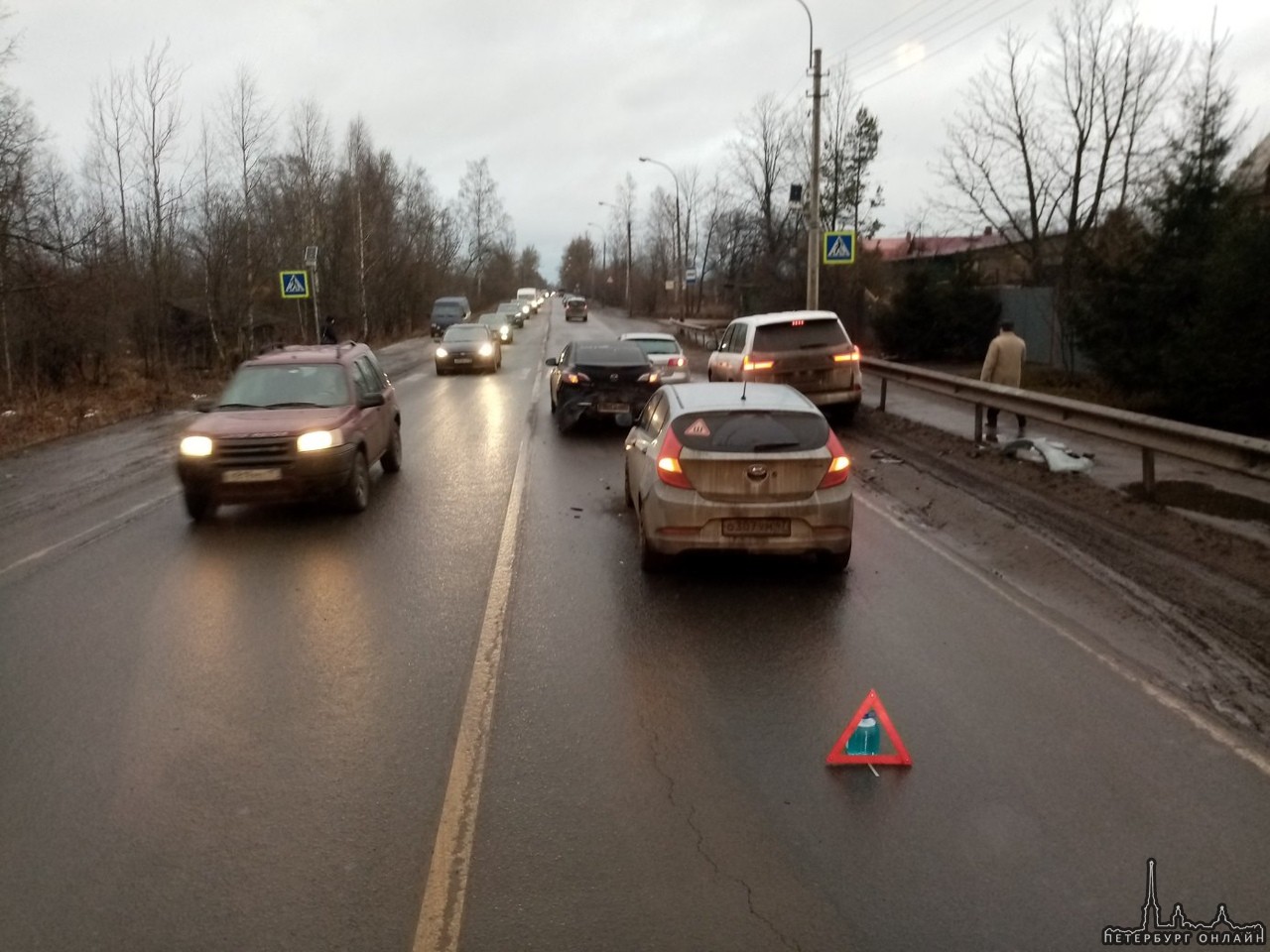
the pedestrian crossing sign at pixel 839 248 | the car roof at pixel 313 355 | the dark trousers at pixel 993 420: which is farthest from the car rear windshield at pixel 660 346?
the car roof at pixel 313 355

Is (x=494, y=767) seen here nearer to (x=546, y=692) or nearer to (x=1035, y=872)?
(x=546, y=692)

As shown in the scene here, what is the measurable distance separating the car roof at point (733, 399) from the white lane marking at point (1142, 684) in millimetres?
1789

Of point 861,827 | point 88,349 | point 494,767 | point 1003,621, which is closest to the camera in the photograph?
point 861,827

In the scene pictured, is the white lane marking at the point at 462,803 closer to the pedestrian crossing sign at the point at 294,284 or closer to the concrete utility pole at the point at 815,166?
the concrete utility pole at the point at 815,166

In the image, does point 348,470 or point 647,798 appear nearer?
point 647,798

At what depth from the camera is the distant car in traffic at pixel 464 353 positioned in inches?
1207

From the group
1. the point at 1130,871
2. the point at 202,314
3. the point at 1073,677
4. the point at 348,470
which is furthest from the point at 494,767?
the point at 202,314

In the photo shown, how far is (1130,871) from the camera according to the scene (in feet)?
12.6

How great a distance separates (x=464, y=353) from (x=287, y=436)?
21.2 m

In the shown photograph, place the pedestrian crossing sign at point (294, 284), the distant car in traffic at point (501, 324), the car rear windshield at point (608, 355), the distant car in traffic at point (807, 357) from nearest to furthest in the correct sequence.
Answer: the distant car in traffic at point (807, 357)
the car rear windshield at point (608, 355)
the pedestrian crossing sign at point (294, 284)
the distant car in traffic at point (501, 324)

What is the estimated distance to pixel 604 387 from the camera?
16.5m

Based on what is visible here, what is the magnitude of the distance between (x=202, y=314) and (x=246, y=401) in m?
28.5

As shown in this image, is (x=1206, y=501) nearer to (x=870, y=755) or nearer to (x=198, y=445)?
(x=870, y=755)

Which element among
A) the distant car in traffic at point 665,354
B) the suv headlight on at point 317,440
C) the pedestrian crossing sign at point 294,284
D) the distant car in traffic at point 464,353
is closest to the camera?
the suv headlight on at point 317,440
